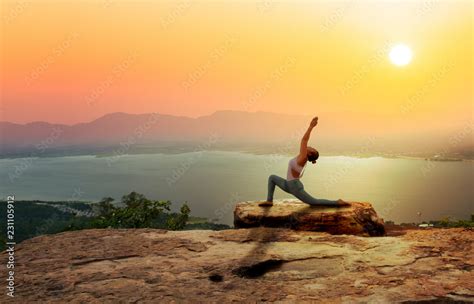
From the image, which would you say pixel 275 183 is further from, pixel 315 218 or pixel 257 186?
pixel 257 186

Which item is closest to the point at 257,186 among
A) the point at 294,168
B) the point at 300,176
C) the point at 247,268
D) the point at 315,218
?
the point at 300,176

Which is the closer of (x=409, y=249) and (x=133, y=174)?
(x=409, y=249)

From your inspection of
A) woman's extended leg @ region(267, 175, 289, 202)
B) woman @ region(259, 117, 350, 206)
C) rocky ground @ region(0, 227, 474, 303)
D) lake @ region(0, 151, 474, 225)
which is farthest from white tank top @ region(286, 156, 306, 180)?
lake @ region(0, 151, 474, 225)

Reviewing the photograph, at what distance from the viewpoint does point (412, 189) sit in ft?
419

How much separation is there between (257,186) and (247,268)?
133 meters

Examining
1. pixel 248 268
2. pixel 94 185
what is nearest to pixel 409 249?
pixel 248 268

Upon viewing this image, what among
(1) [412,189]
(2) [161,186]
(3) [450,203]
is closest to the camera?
(3) [450,203]

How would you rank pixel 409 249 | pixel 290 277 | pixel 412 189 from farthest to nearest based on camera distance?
pixel 412 189
pixel 409 249
pixel 290 277

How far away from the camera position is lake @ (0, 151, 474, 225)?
104m

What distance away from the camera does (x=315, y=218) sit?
782 centimetres

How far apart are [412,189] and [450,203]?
2685cm

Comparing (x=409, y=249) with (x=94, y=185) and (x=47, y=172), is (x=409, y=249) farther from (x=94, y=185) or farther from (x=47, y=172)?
(x=47, y=172)

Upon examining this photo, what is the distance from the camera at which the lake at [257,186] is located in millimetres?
104375

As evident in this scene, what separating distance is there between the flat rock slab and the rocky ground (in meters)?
0.66
